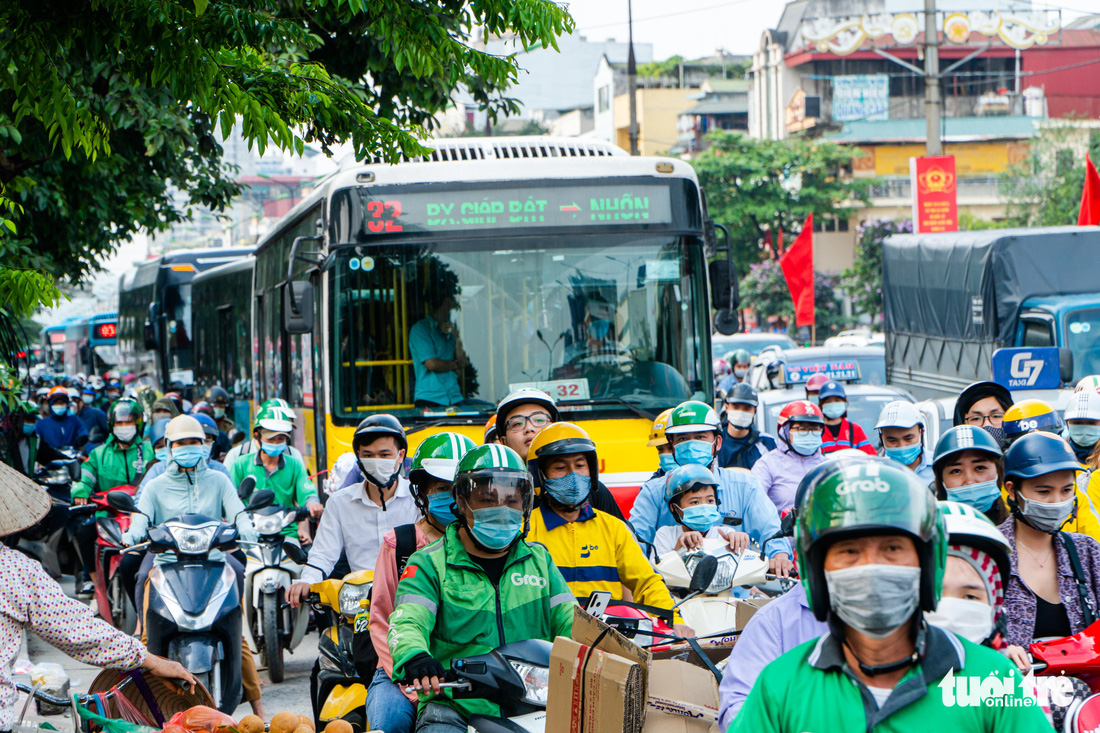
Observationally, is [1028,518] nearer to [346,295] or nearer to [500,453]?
[500,453]

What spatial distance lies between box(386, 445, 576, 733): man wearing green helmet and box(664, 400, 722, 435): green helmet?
3.21 metres

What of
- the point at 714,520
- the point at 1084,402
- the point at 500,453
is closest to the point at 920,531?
the point at 500,453

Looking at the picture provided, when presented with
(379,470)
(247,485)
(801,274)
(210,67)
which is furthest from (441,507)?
(801,274)

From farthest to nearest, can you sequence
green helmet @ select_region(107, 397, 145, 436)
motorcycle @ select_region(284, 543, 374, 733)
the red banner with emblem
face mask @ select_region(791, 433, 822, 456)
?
the red banner with emblem → green helmet @ select_region(107, 397, 145, 436) → face mask @ select_region(791, 433, 822, 456) → motorcycle @ select_region(284, 543, 374, 733)

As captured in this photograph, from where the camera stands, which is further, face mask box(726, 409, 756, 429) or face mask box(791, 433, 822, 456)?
face mask box(726, 409, 756, 429)

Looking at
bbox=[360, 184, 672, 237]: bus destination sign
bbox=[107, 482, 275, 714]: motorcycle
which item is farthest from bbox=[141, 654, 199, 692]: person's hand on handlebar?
bbox=[360, 184, 672, 237]: bus destination sign

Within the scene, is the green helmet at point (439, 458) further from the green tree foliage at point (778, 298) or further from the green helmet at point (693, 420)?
the green tree foliage at point (778, 298)

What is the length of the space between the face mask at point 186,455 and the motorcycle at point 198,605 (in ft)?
3.54

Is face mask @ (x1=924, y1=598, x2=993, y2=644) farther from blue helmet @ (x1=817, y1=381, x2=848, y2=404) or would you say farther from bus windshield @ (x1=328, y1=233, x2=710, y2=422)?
blue helmet @ (x1=817, y1=381, x2=848, y2=404)

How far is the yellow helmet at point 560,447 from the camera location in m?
5.37

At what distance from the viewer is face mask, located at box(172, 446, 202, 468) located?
8.20 metres

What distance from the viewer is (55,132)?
5.73 m

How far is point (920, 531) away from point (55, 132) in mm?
4381

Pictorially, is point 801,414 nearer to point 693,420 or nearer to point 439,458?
point 693,420
